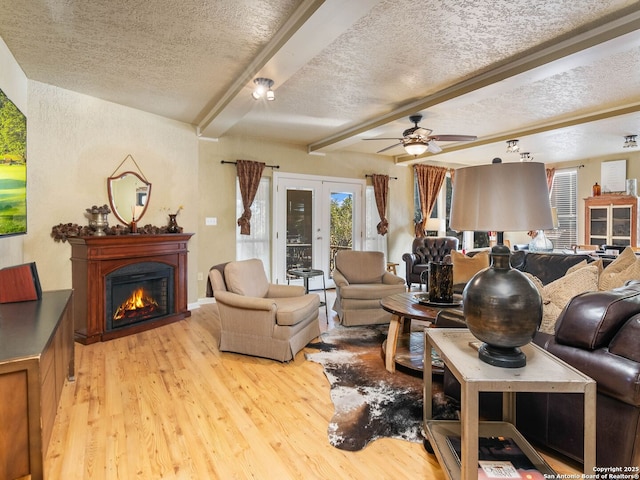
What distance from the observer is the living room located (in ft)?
12.1

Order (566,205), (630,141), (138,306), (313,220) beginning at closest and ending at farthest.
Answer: (138,306)
(630,141)
(313,220)
(566,205)

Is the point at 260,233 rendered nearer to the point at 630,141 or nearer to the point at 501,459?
the point at 501,459

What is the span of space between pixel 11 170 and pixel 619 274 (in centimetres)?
450

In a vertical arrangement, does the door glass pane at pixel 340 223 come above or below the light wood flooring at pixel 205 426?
above

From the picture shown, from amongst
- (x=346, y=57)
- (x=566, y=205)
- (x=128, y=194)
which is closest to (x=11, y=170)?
(x=128, y=194)

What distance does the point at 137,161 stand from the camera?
460cm

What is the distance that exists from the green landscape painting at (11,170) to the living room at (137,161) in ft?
0.79

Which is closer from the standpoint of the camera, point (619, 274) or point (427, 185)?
point (619, 274)

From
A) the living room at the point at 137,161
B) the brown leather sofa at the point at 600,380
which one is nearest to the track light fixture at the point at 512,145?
the living room at the point at 137,161

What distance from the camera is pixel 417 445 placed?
205cm

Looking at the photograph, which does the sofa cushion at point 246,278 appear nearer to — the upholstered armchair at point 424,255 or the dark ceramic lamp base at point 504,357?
the dark ceramic lamp base at point 504,357

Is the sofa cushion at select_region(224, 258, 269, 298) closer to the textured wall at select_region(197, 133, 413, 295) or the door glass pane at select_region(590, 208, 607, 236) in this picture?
the textured wall at select_region(197, 133, 413, 295)

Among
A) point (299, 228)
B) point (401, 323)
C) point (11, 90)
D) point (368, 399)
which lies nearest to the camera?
point (368, 399)

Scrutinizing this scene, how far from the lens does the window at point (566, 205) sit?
7.92m
